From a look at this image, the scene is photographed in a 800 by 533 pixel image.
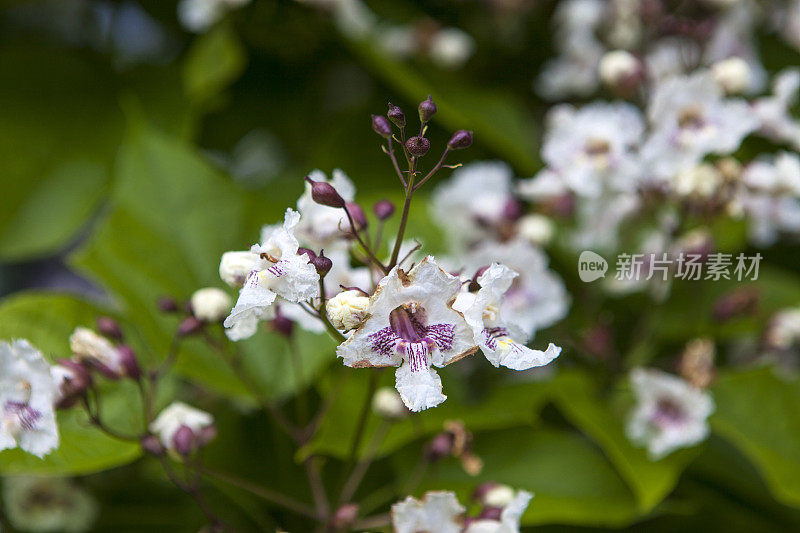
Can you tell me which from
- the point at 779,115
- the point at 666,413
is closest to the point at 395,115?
the point at 666,413

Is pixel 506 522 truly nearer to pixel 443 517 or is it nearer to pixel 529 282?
pixel 443 517

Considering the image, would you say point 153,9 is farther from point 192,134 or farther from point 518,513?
point 518,513

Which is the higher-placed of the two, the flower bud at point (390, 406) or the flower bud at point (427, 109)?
the flower bud at point (427, 109)

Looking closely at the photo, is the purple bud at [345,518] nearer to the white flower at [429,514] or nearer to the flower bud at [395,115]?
the white flower at [429,514]

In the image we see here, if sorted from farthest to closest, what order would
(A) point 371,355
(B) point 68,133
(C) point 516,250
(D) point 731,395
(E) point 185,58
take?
(E) point 185,58 < (B) point 68,133 < (D) point 731,395 < (C) point 516,250 < (A) point 371,355

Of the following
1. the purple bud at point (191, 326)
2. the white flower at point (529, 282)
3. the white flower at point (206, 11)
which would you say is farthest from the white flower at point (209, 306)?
the white flower at point (206, 11)

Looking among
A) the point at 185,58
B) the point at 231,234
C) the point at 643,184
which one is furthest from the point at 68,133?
the point at 643,184

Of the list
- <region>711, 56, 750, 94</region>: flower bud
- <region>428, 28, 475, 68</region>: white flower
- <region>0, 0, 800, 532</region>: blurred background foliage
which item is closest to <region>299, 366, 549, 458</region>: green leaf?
<region>0, 0, 800, 532</region>: blurred background foliage

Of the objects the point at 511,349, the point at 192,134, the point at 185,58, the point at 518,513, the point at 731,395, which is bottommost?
the point at 518,513
